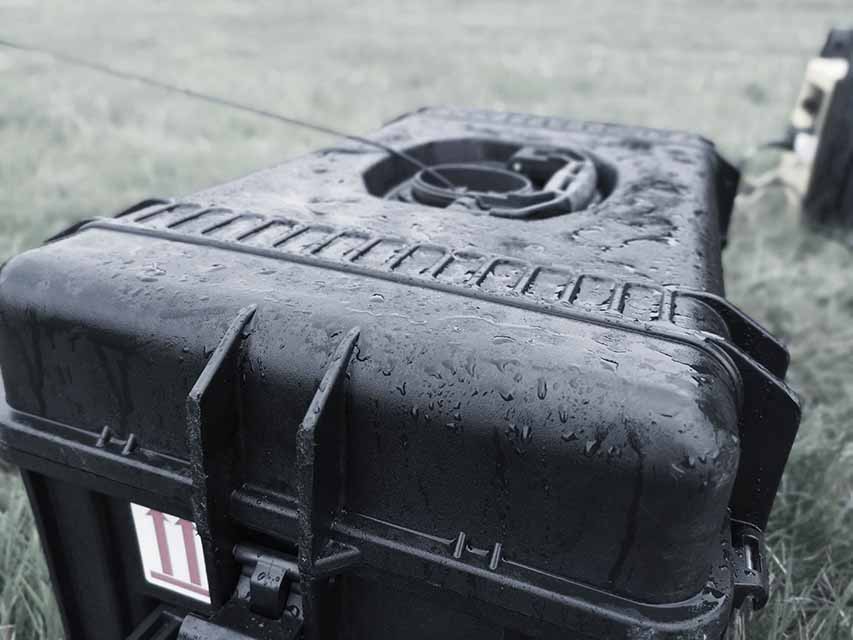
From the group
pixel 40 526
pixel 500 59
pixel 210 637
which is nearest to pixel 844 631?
pixel 210 637

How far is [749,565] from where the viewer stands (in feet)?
2.67

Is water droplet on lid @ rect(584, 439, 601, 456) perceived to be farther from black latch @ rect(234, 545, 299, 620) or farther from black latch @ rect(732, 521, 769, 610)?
black latch @ rect(234, 545, 299, 620)

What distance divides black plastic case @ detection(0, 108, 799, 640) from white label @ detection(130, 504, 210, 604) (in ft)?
0.10

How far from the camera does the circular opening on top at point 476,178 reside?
60.6 inches

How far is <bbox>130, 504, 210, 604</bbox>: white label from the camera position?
953 mm

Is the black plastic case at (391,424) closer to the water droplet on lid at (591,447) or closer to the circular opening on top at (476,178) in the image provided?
the water droplet on lid at (591,447)

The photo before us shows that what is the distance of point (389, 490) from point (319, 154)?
95 cm

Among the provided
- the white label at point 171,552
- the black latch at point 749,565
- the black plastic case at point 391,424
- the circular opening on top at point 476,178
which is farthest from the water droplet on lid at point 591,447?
the circular opening on top at point 476,178

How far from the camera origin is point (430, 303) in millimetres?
843

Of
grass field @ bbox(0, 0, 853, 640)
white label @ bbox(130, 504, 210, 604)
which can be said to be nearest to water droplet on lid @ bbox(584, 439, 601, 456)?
white label @ bbox(130, 504, 210, 604)

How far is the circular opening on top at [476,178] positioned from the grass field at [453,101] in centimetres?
90

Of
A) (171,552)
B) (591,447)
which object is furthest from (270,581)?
(591,447)

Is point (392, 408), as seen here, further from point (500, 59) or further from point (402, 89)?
point (500, 59)

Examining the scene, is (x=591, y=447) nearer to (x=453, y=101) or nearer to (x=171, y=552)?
(x=171, y=552)
